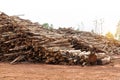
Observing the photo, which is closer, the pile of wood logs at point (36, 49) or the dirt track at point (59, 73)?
the dirt track at point (59, 73)

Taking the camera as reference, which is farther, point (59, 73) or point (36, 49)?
point (36, 49)

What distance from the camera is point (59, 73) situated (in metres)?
11.8

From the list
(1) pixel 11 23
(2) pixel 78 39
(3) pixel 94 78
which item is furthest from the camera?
(2) pixel 78 39

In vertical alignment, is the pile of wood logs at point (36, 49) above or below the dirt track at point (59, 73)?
above

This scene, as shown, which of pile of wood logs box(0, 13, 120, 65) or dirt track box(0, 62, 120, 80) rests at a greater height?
pile of wood logs box(0, 13, 120, 65)

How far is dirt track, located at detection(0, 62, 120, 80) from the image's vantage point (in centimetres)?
1088

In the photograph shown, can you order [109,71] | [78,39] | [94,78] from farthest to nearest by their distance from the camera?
1. [78,39]
2. [109,71]
3. [94,78]

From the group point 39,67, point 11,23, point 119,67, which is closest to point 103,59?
point 119,67

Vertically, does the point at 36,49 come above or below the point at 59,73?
above

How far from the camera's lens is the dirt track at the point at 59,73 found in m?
10.9

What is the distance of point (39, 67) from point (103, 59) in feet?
10.2

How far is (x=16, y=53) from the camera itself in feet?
48.2

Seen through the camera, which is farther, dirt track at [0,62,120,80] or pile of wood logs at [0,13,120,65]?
pile of wood logs at [0,13,120,65]

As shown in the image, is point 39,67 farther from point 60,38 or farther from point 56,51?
point 60,38
